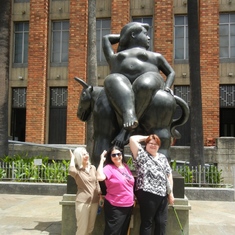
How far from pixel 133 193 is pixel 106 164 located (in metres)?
0.48

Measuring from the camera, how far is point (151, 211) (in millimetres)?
3676

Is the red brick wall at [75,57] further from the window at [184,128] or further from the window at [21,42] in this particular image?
the window at [184,128]

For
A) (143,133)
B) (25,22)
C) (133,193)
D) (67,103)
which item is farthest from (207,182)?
(25,22)

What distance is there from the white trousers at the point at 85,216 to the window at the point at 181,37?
1265 centimetres

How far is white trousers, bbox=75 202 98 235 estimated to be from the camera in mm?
4016

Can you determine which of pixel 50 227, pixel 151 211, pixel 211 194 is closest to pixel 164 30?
pixel 211 194

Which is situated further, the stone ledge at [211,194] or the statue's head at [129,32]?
the stone ledge at [211,194]

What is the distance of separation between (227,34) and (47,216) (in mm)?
12495

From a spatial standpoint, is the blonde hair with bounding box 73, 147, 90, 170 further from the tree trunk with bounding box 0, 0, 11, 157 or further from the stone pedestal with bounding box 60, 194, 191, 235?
the tree trunk with bounding box 0, 0, 11, 157

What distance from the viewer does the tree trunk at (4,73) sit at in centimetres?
1146

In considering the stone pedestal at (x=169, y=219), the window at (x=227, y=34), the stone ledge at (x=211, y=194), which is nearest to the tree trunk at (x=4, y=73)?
the stone ledge at (x=211, y=194)

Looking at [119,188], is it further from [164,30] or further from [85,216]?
[164,30]

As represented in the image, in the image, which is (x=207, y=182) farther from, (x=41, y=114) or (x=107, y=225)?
(x=41, y=114)

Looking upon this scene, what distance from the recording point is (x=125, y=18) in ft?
51.4
